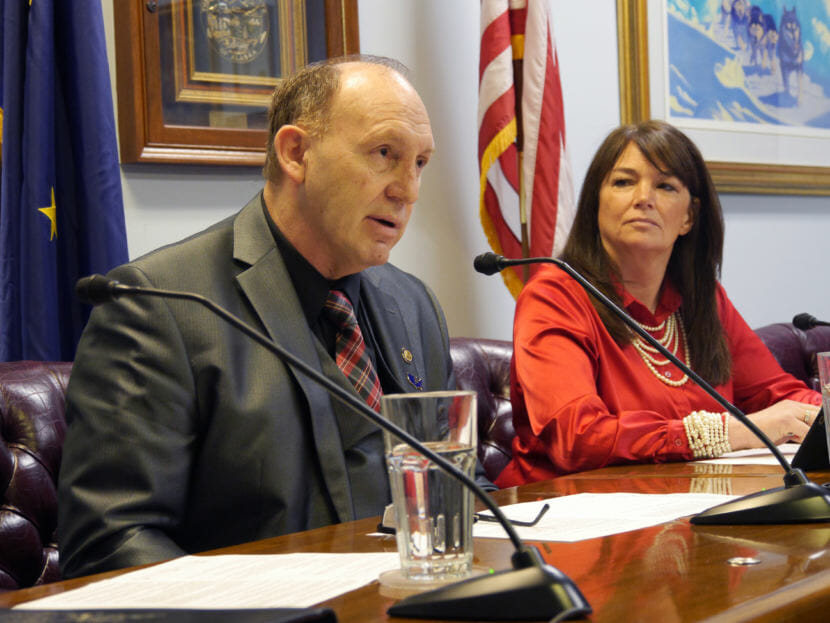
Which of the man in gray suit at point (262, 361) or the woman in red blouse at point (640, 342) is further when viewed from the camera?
the woman in red blouse at point (640, 342)

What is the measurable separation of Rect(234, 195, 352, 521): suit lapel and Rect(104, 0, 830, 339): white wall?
0.93 m

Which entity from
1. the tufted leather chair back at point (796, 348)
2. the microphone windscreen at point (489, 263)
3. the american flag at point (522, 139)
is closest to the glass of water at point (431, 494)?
the microphone windscreen at point (489, 263)

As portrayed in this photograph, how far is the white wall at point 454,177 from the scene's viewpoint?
272 cm

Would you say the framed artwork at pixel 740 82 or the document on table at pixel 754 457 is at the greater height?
the framed artwork at pixel 740 82

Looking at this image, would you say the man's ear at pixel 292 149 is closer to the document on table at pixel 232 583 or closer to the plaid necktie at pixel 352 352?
the plaid necktie at pixel 352 352

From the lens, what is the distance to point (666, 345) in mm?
2562

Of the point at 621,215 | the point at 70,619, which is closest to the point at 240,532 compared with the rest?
the point at 70,619

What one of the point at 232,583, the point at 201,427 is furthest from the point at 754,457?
the point at 232,583

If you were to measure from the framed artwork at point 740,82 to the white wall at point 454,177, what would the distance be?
9cm

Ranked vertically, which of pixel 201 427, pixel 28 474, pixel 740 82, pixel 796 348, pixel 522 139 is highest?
pixel 740 82

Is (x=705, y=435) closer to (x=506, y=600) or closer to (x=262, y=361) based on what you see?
(x=262, y=361)

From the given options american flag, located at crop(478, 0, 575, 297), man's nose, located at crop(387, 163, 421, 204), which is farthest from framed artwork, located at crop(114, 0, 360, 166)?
man's nose, located at crop(387, 163, 421, 204)

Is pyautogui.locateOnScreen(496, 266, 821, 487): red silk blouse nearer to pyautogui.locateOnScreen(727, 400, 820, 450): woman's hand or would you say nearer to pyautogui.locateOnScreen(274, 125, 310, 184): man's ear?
pyautogui.locateOnScreen(727, 400, 820, 450): woman's hand

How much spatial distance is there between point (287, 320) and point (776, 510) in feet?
2.78
